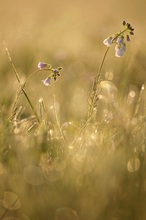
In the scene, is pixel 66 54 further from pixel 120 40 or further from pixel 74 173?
pixel 74 173

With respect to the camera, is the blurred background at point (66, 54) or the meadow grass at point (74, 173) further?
the blurred background at point (66, 54)

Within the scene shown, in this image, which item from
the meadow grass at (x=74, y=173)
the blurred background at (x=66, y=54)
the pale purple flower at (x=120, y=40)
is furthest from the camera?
the blurred background at (x=66, y=54)

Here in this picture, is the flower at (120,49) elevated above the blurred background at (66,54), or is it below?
below

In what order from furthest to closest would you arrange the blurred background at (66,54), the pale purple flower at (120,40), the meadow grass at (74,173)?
the blurred background at (66,54)
the pale purple flower at (120,40)
the meadow grass at (74,173)

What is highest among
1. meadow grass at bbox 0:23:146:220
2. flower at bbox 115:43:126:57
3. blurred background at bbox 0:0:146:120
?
blurred background at bbox 0:0:146:120

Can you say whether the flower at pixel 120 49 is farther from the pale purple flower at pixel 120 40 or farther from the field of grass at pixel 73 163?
the field of grass at pixel 73 163

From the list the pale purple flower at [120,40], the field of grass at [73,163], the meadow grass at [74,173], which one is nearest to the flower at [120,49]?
the pale purple flower at [120,40]

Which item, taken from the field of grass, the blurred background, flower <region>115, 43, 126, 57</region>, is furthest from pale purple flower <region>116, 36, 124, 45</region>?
the blurred background

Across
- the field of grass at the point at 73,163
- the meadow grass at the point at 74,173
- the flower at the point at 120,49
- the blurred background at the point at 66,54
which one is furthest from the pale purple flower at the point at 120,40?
the blurred background at the point at 66,54

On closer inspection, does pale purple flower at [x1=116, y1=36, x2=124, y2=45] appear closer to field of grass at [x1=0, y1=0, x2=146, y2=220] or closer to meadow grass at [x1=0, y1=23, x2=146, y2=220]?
field of grass at [x1=0, y1=0, x2=146, y2=220]

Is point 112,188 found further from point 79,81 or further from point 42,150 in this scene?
point 79,81

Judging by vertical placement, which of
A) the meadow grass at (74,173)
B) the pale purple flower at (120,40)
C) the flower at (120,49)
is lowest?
the meadow grass at (74,173)
